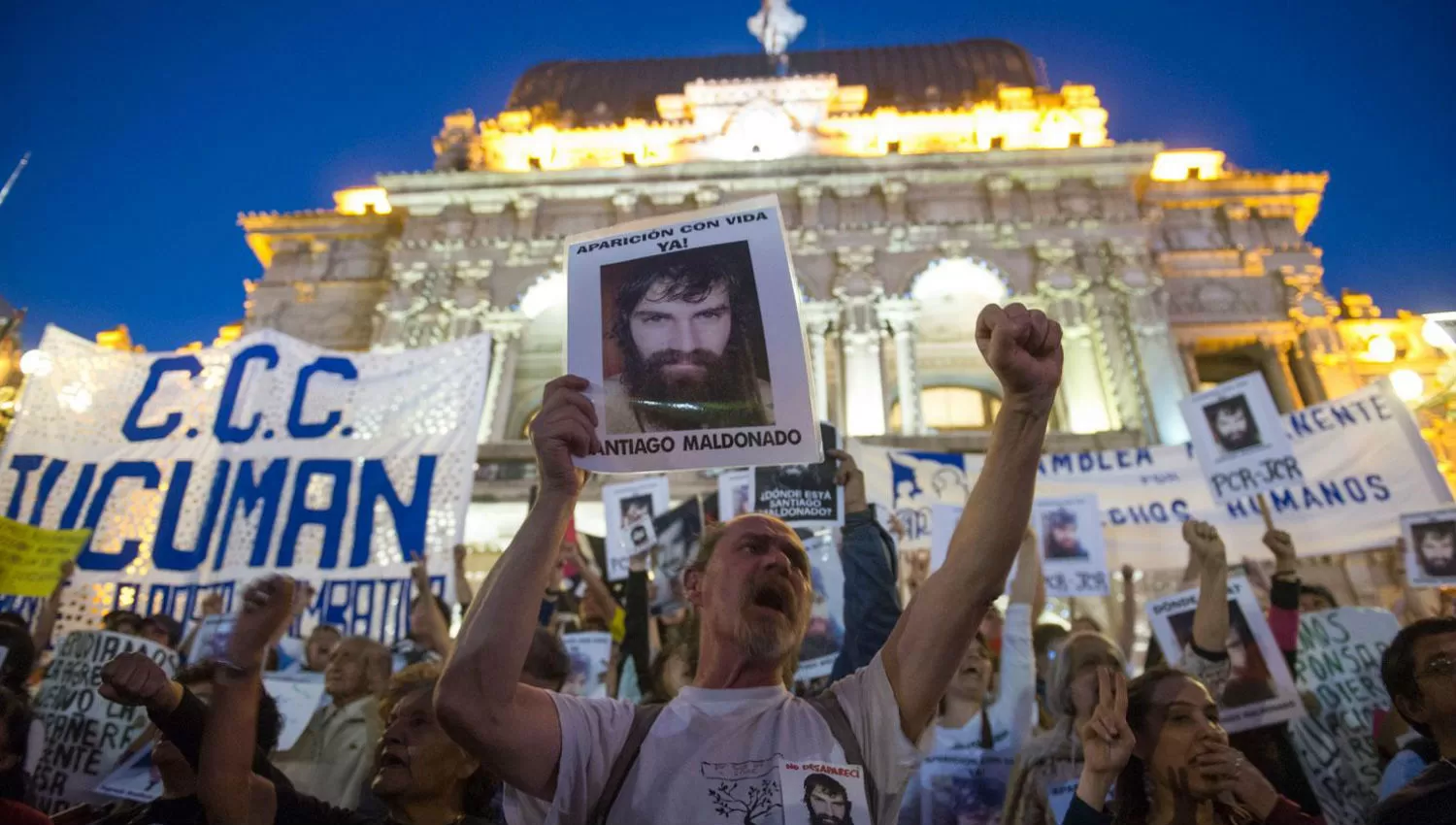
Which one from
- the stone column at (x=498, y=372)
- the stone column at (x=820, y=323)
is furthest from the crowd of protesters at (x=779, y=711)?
the stone column at (x=820, y=323)

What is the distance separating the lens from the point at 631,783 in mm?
1808

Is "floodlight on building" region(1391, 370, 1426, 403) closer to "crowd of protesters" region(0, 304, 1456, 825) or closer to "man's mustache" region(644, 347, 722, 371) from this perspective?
"crowd of protesters" region(0, 304, 1456, 825)

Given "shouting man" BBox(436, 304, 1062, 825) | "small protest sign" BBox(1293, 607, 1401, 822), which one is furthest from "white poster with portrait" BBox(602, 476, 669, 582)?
"shouting man" BBox(436, 304, 1062, 825)

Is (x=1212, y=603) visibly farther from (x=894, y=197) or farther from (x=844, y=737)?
(x=894, y=197)

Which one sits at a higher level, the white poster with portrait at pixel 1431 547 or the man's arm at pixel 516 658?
the white poster with portrait at pixel 1431 547

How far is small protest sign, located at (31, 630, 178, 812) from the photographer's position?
4125 millimetres

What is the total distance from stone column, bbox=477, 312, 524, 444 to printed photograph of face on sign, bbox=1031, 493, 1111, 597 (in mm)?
12408

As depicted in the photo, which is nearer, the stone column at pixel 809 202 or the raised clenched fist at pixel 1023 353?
the raised clenched fist at pixel 1023 353

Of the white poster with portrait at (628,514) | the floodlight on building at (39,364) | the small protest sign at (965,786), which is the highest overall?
the floodlight on building at (39,364)

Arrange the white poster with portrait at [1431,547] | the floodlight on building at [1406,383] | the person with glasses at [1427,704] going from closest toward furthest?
the person with glasses at [1427,704]
the white poster with portrait at [1431,547]
the floodlight on building at [1406,383]

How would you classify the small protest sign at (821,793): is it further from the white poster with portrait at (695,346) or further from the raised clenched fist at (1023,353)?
the raised clenched fist at (1023,353)

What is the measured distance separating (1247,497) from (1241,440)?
1.33 meters

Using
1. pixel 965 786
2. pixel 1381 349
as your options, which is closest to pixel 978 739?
pixel 965 786

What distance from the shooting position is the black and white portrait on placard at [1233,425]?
21.9 feet
